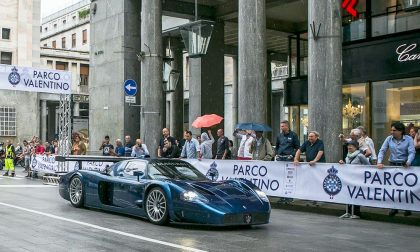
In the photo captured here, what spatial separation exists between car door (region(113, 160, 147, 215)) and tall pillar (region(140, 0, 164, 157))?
33.7 ft

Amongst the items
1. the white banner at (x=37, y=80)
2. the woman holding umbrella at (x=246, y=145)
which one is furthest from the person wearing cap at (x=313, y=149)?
the white banner at (x=37, y=80)

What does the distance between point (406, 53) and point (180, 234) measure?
13.3 m

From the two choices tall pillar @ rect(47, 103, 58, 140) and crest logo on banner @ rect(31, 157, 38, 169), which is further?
tall pillar @ rect(47, 103, 58, 140)

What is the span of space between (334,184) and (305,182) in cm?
84

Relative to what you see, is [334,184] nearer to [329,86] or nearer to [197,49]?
[329,86]

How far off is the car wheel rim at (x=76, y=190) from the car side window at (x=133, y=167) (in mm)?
1620

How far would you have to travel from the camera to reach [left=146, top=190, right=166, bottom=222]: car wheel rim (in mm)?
10531

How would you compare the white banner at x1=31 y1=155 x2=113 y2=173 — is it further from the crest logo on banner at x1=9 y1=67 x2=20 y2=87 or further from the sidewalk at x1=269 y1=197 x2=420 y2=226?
the sidewalk at x1=269 y1=197 x2=420 y2=226

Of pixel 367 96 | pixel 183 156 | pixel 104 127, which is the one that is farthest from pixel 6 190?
pixel 367 96

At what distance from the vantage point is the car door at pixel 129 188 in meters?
11.2

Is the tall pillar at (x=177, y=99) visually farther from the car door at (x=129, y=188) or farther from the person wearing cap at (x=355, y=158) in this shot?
the car door at (x=129, y=188)

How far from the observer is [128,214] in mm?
11750

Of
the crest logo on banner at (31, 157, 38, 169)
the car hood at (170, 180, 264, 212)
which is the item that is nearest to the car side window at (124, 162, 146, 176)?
the car hood at (170, 180, 264, 212)

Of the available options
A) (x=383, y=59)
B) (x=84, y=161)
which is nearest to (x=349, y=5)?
(x=383, y=59)
